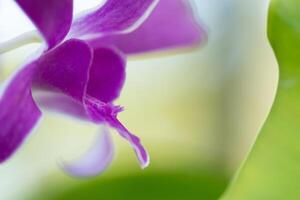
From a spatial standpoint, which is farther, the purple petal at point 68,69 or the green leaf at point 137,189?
the green leaf at point 137,189

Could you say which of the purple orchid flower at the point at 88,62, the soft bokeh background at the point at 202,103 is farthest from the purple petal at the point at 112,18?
the soft bokeh background at the point at 202,103

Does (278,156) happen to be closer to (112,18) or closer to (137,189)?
(112,18)

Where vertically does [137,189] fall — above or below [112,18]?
below

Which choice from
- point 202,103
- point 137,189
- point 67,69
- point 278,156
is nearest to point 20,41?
point 67,69

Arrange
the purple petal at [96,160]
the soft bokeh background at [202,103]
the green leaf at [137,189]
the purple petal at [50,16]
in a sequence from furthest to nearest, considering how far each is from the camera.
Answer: the soft bokeh background at [202,103] → the green leaf at [137,189] → the purple petal at [96,160] → the purple petal at [50,16]

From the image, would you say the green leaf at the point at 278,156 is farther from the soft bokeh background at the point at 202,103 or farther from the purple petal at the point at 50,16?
the soft bokeh background at the point at 202,103

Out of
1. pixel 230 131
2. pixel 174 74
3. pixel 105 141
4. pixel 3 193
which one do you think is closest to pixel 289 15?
pixel 105 141

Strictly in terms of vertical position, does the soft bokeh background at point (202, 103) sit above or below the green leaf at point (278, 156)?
below

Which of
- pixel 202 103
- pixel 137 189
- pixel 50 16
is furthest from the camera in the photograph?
pixel 202 103
